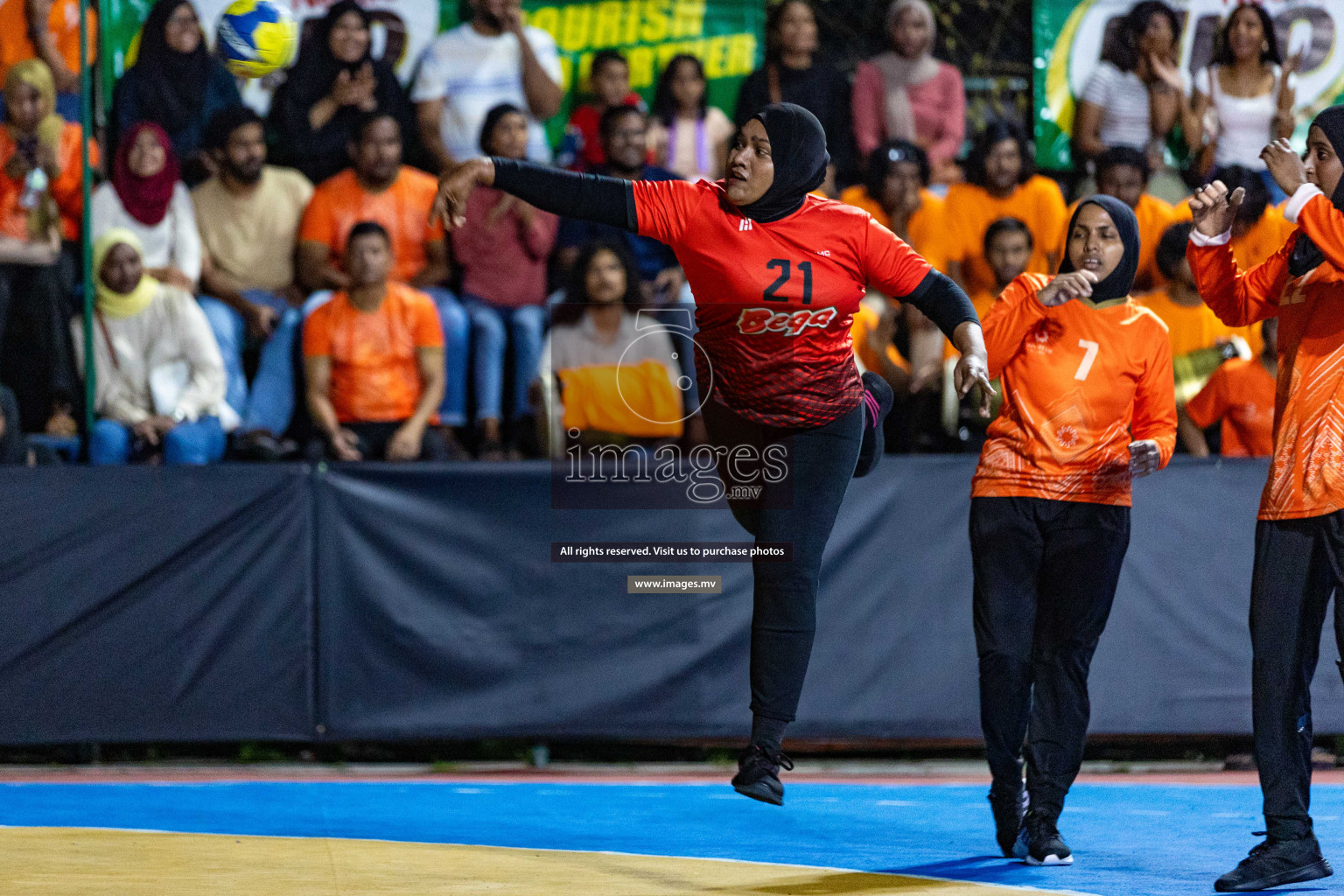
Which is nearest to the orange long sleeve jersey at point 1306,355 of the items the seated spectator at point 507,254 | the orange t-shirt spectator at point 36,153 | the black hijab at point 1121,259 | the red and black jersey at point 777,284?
the black hijab at point 1121,259

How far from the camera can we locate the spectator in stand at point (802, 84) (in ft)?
31.3

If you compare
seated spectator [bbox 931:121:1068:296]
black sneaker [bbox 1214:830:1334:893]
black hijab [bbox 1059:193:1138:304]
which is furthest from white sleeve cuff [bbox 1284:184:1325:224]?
seated spectator [bbox 931:121:1068:296]

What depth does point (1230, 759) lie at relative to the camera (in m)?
8.18

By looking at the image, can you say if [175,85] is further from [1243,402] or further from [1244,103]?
[1244,103]

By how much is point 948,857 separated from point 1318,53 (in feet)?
21.5

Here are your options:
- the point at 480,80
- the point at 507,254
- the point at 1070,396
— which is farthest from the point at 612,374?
the point at 1070,396

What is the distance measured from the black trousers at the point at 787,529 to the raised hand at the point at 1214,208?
1.48 meters

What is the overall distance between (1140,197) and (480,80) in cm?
405

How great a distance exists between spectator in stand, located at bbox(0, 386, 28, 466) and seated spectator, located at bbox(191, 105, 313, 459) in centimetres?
121

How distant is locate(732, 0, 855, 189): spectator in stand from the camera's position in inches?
376

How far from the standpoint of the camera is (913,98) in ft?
31.7

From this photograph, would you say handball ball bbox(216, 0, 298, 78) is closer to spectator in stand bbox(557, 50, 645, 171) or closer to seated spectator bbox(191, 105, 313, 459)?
seated spectator bbox(191, 105, 313, 459)

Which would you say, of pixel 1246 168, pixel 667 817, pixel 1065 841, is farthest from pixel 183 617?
pixel 1246 168

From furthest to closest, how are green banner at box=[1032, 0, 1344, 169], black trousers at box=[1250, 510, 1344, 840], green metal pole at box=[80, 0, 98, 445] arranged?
green banner at box=[1032, 0, 1344, 169] < green metal pole at box=[80, 0, 98, 445] < black trousers at box=[1250, 510, 1344, 840]
